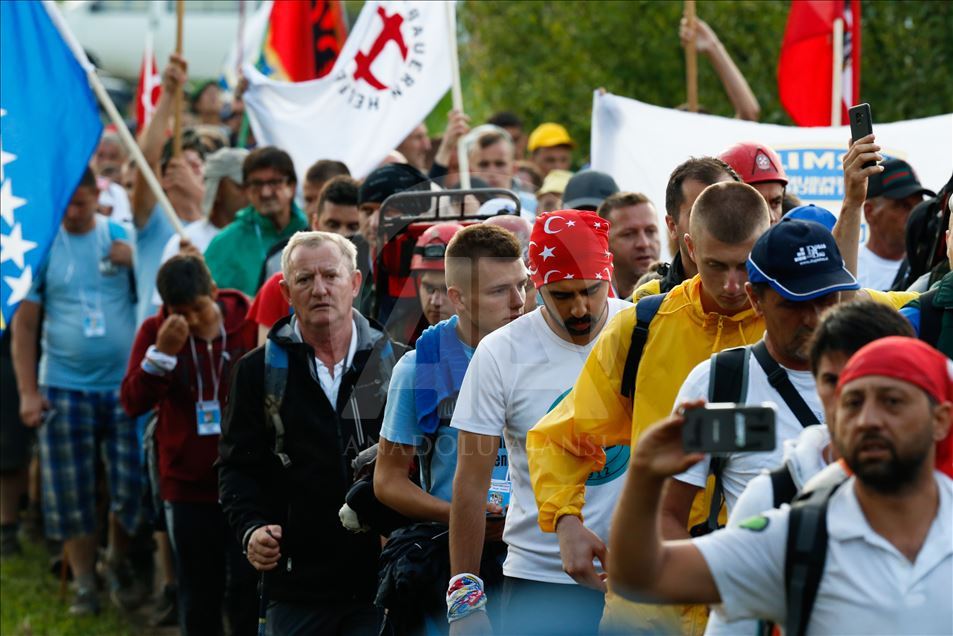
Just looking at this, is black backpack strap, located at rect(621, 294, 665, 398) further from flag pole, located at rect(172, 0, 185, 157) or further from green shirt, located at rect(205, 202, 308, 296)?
flag pole, located at rect(172, 0, 185, 157)

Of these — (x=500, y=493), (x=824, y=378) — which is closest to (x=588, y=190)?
(x=500, y=493)

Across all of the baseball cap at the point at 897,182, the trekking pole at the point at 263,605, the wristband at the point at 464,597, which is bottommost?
the trekking pole at the point at 263,605

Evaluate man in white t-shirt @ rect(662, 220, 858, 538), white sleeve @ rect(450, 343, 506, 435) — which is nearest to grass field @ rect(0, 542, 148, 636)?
white sleeve @ rect(450, 343, 506, 435)

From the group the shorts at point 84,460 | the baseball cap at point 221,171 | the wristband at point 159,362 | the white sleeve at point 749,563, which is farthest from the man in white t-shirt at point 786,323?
the baseball cap at point 221,171

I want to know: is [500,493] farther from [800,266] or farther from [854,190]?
[800,266]

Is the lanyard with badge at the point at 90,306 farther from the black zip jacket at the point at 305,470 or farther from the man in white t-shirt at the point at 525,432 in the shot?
the man in white t-shirt at the point at 525,432

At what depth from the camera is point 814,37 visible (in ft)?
34.5

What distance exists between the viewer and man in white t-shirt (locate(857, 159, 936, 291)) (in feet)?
26.9

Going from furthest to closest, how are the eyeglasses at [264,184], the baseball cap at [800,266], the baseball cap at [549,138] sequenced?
the baseball cap at [549,138], the eyeglasses at [264,184], the baseball cap at [800,266]

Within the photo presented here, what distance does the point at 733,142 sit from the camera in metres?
9.46

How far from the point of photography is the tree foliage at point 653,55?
13898 millimetres

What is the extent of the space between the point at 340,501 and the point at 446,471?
0.91m

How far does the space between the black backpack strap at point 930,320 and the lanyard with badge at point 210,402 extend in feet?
14.7

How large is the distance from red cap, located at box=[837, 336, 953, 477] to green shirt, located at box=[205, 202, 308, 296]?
6814 mm
